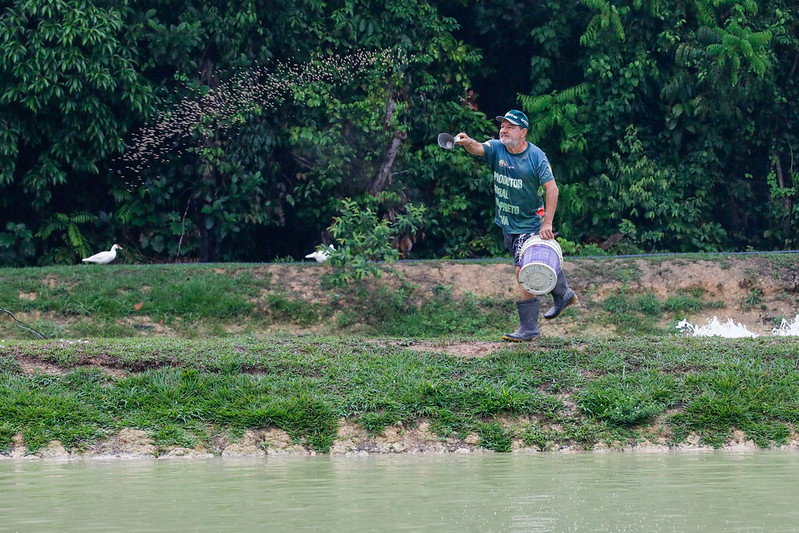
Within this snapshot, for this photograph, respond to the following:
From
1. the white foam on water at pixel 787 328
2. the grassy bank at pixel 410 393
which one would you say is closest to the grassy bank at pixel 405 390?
the grassy bank at pixel 410 393

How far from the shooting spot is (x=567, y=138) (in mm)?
19844

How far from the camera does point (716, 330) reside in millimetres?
12344

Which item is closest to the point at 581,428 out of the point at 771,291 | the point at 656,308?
the point at 656,308

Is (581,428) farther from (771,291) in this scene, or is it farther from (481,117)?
(481,117)

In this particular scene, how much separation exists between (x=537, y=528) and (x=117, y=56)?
13.5 metres

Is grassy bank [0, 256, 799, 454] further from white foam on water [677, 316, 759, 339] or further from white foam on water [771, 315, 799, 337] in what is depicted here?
white foam on water [771, 315, 799, 337]

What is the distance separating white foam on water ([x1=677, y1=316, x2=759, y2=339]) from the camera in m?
11.7

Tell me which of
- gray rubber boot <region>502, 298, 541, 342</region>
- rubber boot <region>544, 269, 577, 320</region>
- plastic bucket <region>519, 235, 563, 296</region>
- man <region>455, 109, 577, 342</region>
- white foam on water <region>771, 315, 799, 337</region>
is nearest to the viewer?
plastic bucket <region>519, 235, 563, 296</region>

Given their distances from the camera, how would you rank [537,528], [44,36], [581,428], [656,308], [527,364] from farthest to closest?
1. [44,36]
2. [656,308]
3. [527,364]
4. [581,428]
5. [537,528]

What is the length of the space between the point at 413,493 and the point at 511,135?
172 inches

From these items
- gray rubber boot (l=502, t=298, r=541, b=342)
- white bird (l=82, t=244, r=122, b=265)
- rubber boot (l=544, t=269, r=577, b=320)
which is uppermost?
white bird (l=82, t=244, r=122, b=265)

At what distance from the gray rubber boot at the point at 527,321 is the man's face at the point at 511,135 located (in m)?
1.29

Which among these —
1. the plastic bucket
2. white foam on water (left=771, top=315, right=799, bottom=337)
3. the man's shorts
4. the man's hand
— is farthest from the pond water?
white foam on water (left=771, top=315, right=799, bottom=337)

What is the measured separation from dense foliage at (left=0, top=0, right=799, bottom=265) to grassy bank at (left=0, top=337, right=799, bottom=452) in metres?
8.30
